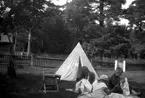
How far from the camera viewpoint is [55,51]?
45969mm

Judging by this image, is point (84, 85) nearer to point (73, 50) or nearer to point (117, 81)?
point (117, 81)

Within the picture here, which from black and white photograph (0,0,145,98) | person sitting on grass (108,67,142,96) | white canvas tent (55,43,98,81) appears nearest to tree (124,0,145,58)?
black and white photograph (0,0,145,98)

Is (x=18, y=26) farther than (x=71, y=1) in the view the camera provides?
No

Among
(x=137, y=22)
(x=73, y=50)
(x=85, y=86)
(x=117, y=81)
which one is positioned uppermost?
(x=137, y=22)

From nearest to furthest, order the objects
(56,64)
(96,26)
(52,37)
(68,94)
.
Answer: (68,94) < (56,64) < (96,26) < (52,37)

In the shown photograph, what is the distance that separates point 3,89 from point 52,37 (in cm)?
3704

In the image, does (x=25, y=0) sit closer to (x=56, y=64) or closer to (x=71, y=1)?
(x=56, y=64)

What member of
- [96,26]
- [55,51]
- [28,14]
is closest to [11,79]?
[28,14]

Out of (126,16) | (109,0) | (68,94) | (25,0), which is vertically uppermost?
(109,0)

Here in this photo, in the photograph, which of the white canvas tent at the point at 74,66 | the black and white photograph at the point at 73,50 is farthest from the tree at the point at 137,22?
the white canvas tent at the point at 74,66

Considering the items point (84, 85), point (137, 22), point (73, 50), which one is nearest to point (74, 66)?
point (73, 50)

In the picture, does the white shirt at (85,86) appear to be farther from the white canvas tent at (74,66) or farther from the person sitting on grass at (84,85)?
the white canvas tent at (74,66)

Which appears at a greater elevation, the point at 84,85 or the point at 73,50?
the point at 73,50

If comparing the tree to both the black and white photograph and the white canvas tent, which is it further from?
the white canvas tent
